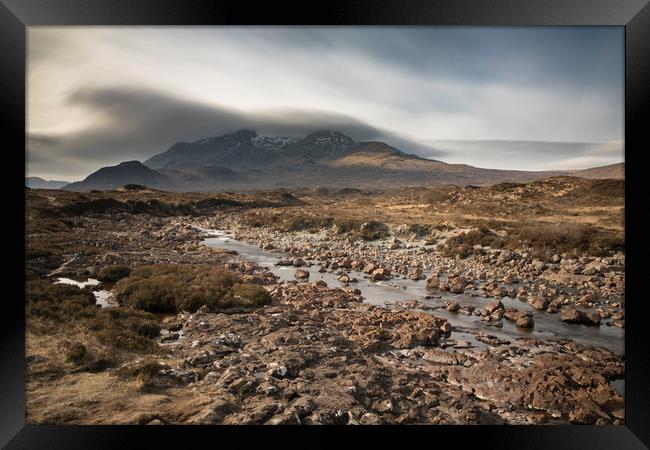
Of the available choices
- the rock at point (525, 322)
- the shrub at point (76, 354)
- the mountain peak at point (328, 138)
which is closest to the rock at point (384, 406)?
the rock at point (525, 322)

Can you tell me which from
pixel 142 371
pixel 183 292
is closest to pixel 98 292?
pixel 183 292

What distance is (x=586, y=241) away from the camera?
27.1 ft

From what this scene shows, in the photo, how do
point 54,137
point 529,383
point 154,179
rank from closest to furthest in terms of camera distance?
point 529,383 → point 54,137 → point 154,179

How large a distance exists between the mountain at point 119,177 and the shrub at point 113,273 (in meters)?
1.68

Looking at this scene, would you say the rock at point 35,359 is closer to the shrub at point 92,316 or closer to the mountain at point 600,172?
the shrub at point 92,316

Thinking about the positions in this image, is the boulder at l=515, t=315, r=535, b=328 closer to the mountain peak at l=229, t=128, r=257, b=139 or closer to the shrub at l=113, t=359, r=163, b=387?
the shrub at l=113, t=359, r=163, b=387

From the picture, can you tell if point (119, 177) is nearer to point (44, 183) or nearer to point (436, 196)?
point (44, 183)

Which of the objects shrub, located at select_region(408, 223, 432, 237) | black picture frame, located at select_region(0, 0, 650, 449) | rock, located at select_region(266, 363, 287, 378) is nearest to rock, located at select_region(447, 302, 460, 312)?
black picture frame, located at select_region(0, 0, 650, 449)

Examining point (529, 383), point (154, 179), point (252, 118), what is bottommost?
point (529, 383)

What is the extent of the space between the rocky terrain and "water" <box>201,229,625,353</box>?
9cm

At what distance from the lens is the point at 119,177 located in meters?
7.54

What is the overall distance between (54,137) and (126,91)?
1443mm
